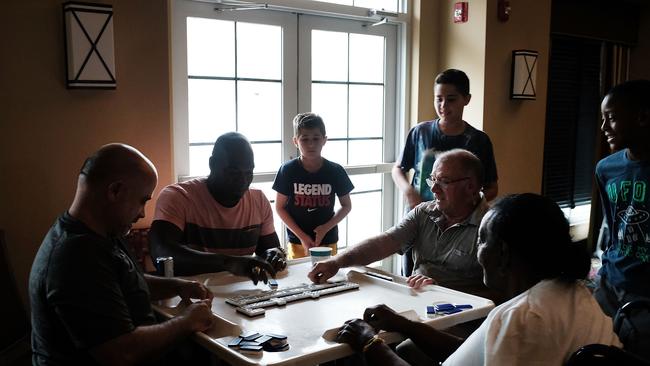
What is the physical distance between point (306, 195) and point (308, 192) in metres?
0.02

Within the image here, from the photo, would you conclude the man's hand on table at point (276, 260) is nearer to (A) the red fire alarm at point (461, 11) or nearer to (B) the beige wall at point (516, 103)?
(B) the beige wall at point (516, 103)

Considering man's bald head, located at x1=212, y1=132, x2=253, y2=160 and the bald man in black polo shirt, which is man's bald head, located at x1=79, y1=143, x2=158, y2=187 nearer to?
the bald man in black polo shirt

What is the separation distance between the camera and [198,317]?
1.64 m

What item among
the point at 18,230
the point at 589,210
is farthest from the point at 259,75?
the point at 589,210

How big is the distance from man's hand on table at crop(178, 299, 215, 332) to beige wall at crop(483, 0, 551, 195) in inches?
115

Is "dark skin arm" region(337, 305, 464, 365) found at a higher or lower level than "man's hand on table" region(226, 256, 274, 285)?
lower

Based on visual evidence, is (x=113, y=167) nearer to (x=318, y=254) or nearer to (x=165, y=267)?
(x=165, y=267)

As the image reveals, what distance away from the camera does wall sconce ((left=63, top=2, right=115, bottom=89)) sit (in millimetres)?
2516

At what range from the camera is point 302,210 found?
3.04m

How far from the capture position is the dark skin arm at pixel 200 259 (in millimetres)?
2104

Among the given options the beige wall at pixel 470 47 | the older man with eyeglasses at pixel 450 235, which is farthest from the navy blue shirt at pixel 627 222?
the beige wall at pixel 470 47

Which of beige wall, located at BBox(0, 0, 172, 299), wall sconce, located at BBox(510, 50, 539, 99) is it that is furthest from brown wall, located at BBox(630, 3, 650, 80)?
beige wall, located at BBox(0, 0, 172, 299)

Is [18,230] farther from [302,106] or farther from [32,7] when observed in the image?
[302,106]

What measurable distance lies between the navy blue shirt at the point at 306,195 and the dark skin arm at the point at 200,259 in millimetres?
711
